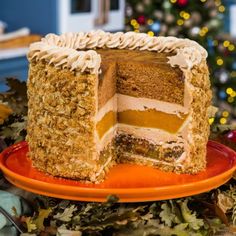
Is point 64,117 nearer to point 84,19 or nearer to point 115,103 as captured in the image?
point 115,103

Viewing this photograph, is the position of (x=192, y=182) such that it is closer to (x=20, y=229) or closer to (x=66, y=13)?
(x=20, y=229)

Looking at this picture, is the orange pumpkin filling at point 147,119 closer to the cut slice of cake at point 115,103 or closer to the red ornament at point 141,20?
the cut slice of cake at point 115,103

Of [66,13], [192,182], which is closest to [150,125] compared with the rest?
[192,182]

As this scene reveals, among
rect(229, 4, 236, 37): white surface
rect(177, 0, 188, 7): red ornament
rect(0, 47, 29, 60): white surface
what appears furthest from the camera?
rect(229, 4, 236, 37): white surface

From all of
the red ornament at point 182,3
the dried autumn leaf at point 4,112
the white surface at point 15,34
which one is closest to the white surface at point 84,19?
the white surface at point 15,34

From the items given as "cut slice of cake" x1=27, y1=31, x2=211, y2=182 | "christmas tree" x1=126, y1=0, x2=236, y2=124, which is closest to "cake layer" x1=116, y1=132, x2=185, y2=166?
"cut slice of cake" x1=27, y1=31, x2=211, y2=182

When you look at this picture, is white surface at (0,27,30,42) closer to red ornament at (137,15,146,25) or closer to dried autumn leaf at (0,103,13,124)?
red ornament at (137,15,146,25)
